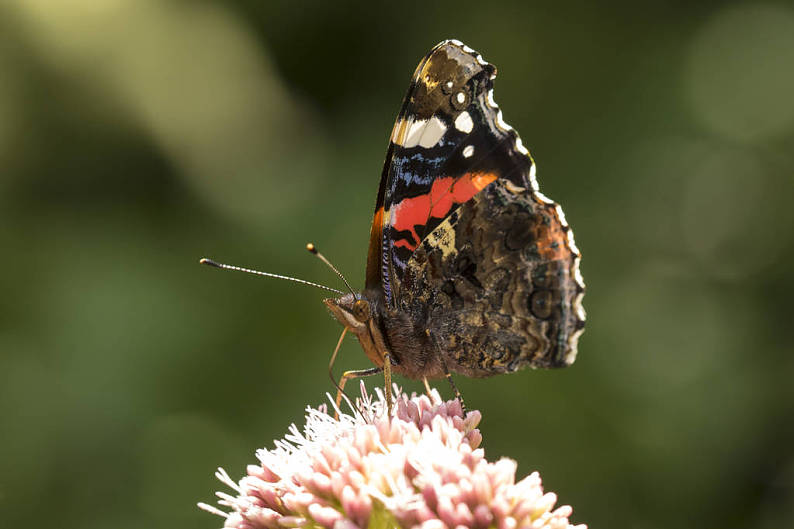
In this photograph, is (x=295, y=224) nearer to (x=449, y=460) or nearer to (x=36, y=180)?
(x=36, y=180)

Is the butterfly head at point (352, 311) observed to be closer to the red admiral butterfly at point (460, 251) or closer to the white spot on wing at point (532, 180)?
the red admiral butterfly at point (460, 251)

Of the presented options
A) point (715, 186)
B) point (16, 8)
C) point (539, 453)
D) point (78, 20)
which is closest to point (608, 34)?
point (715, 186)

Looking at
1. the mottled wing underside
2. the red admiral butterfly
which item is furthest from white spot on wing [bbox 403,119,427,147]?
the mottled wing underside

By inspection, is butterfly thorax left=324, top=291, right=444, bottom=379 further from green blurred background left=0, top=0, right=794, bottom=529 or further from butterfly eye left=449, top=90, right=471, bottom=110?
green blurred background left=0, top=0, right=794, bottom=529

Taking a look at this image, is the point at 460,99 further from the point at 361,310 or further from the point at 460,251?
the point at 361,310

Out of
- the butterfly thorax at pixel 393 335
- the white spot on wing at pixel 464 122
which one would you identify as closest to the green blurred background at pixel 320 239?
the butterfly thorax at pixel 393 335

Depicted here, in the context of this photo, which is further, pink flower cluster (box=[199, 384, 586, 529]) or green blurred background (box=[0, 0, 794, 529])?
green blurred background (box=[0, 0, 794, 529])

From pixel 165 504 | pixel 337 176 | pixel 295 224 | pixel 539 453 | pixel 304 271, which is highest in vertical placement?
pixel 337 176
